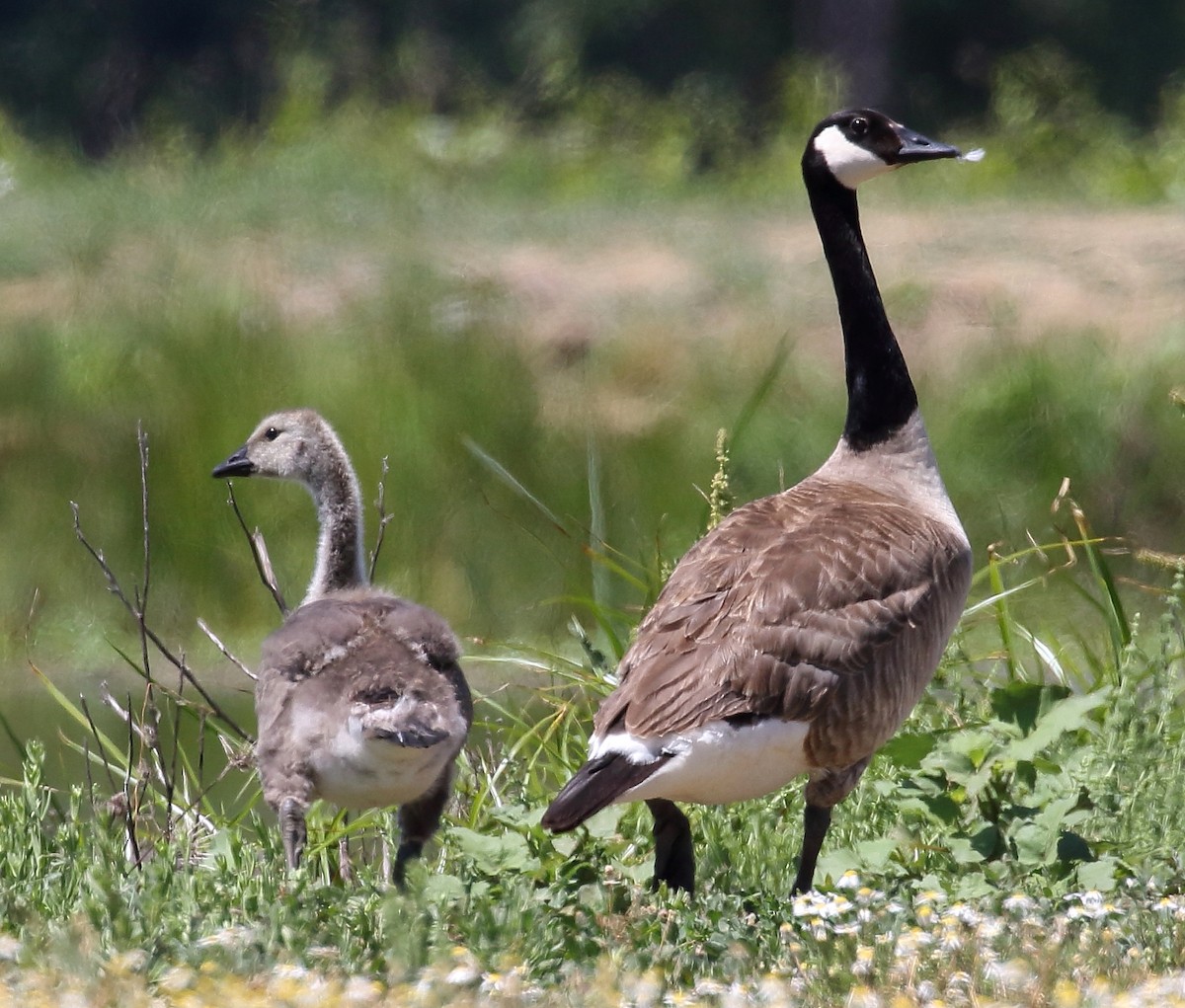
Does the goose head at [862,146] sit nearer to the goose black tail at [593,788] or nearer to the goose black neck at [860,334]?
the goose black neck at [860,334]

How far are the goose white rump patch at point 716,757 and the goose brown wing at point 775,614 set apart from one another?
3 cm

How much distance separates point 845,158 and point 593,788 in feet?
8.01

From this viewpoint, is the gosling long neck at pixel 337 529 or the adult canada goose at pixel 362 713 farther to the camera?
the gosling long neck at pixel 337 529

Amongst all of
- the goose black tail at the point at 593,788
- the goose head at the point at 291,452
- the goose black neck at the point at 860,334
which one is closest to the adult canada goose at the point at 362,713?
the goose black tail at the point at 593,788

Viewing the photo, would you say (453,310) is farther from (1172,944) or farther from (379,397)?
(1172,944)

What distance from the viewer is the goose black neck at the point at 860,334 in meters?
6.12

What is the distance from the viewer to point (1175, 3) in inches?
842

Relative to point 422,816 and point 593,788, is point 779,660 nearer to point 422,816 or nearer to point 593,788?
point 593,788

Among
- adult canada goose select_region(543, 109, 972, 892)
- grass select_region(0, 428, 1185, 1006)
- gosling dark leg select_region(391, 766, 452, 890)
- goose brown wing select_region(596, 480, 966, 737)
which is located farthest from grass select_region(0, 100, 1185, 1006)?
goose brown wing select_region(596, 480, 966, 737)

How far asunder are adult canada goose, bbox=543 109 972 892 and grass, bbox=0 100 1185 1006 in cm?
27

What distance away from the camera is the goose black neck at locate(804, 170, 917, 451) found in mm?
6117

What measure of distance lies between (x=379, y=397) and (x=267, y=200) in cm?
335

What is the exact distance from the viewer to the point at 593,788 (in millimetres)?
4633

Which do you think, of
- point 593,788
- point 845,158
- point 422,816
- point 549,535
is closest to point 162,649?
point 422,816
